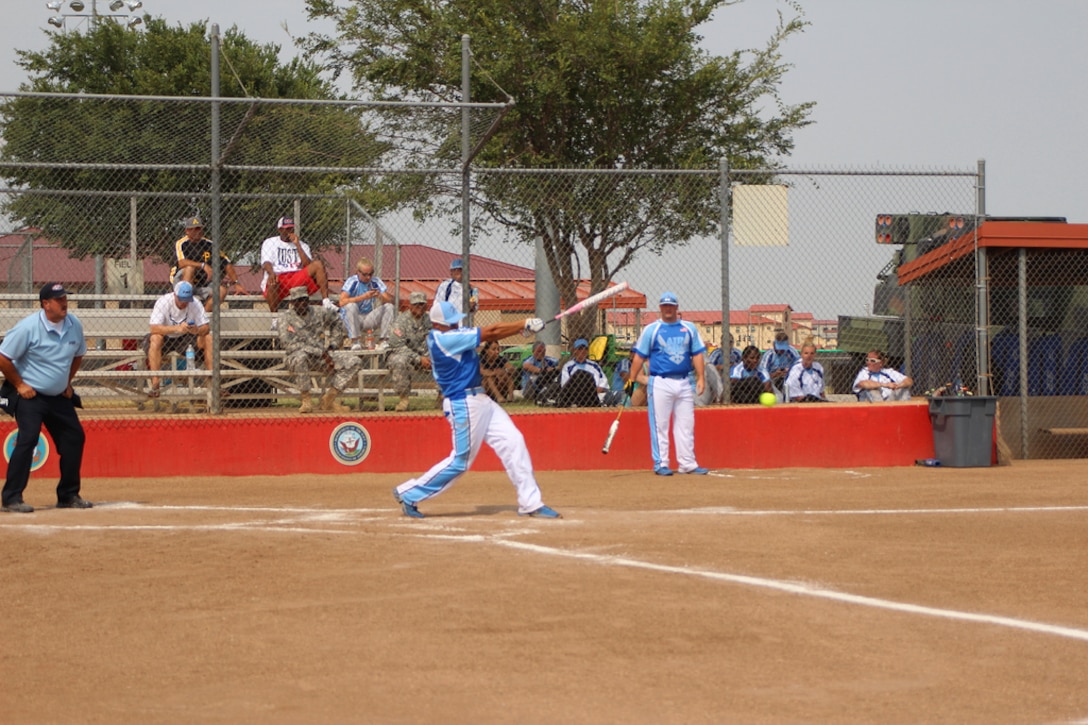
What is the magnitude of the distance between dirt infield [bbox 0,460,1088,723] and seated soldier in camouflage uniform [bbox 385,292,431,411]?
330 centimetres

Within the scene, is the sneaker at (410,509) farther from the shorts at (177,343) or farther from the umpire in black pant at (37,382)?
the shorts at (177,343)

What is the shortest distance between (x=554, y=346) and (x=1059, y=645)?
10588 millimetres

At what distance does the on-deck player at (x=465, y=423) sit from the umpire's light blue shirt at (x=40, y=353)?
2.75 metres

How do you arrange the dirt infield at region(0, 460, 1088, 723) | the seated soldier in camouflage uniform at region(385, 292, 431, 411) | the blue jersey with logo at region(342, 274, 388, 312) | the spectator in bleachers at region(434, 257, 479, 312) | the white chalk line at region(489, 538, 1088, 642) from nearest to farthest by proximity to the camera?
the dirt infield at region(0, 460, 1088, 723) → the white chalk line at region(489, 538, 1088, 642) → the spectator in bleachers at region(434, 257, 479, 312) → the seated soldier in camouflage uniform at region(385, 292, 431, 411) → the blue jersey with logo at region(342, 274, 388, 312)

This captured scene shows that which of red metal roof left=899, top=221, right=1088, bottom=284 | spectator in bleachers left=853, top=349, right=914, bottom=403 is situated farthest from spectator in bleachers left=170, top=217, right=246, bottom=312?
red metal roof left=899, top=221, right=1088, bottom=284

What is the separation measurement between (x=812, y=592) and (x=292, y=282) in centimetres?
908

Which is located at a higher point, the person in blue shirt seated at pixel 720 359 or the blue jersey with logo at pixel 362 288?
the blue jersey with logo at pixel 362 288

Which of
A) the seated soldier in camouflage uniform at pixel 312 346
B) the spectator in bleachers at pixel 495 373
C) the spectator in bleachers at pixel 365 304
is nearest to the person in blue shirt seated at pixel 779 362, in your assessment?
the spectator in bleachers at pixel 495 373

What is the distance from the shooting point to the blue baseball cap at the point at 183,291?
13.0 metres

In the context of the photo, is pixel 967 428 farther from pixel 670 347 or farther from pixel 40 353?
pixel 40 353

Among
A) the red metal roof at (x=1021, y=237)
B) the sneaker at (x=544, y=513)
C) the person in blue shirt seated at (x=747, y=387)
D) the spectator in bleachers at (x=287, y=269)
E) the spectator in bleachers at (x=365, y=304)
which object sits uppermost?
the red metal roof at (x=1021, y=237)

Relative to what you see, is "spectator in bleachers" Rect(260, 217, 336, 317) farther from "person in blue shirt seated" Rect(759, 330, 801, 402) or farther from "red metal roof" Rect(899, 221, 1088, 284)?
"red metal roof" Rect(899, 221, 1088, 284)

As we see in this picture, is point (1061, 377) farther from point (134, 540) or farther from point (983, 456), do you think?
point (134, 540)

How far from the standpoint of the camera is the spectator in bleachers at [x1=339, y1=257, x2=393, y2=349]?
14.3 m
